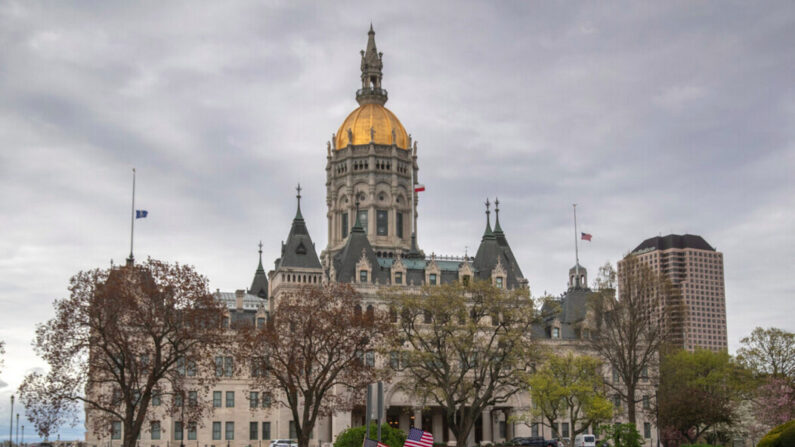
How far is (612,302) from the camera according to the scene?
85188 millimetres

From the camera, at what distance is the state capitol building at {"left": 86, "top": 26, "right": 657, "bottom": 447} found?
109m

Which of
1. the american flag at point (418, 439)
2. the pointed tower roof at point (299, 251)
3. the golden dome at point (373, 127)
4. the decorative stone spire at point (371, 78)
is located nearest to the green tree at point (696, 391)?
the pointed tower roof at point (299, 251)

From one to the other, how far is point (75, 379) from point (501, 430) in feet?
207

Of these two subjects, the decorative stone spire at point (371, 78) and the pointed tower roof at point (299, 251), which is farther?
the decorative stone spire at point (371, 78)

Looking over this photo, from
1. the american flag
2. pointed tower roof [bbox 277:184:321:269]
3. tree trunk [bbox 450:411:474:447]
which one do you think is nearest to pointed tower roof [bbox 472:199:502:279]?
pointed tower roof [bbox 277:184:321:269]

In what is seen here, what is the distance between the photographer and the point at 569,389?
84562 mm

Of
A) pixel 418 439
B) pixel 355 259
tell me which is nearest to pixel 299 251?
pixel 355 259

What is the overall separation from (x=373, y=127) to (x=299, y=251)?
2957 cm

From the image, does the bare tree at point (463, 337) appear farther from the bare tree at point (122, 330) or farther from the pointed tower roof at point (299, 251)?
the pointed tower roof at point (299, 251)

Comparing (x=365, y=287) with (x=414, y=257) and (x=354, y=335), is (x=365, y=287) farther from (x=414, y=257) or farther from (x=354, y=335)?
(x=354, y=335)

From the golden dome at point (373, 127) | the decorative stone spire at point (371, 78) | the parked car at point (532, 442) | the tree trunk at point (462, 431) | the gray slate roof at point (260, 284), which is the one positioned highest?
the decorative stone spire at point (371, 78)

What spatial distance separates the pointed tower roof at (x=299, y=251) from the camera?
11931 cm

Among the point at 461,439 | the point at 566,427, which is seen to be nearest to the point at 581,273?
the point at 566,427

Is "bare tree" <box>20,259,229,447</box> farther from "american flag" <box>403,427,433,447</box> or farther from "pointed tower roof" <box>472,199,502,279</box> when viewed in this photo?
"pointed tower roof" <box>472,199,502,279</box>
